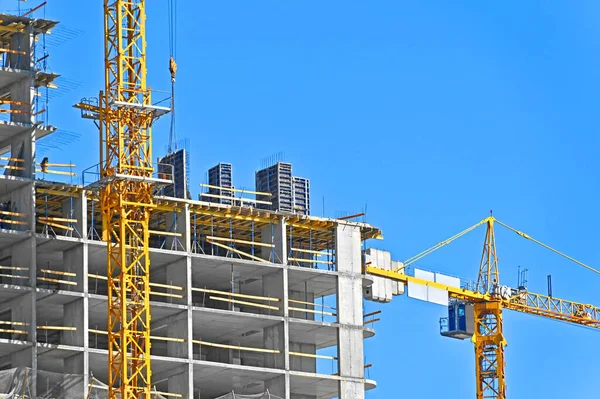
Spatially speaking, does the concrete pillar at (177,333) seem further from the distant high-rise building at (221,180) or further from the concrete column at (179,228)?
the distant high-rise building at (221,180)

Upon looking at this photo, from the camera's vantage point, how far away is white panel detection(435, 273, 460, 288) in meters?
145

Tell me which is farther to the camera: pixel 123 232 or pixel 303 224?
pixel 303 224

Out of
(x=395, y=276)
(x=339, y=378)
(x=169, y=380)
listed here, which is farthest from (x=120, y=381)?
(x=395, y=276)

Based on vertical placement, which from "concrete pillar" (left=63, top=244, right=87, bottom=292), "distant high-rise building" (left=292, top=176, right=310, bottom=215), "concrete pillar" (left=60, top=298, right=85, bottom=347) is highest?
"distant high-rise building" (left=292, top=176, right=310, bottom=215)

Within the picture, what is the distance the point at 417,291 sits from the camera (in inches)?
5571

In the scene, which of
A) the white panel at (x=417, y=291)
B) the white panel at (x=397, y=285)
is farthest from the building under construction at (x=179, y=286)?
the white panel at (x=417, y=291)

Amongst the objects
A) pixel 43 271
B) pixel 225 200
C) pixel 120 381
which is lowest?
pixel 120 381

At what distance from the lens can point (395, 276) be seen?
452 ft

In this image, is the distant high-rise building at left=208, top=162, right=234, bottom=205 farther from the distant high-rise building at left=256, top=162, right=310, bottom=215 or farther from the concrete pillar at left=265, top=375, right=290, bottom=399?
the concrete pillar at left=265, top=375, right=290, bottom=399

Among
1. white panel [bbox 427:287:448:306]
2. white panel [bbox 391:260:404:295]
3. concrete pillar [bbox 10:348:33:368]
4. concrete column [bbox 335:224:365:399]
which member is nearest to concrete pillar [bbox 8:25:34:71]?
concrete pillar [bbox 10:348:33:368]

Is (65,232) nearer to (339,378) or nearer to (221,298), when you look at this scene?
(221,298)

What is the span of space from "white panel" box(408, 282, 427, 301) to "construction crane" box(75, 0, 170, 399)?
167ft

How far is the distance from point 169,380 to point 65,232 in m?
10.1

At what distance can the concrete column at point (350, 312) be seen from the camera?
10356cm
